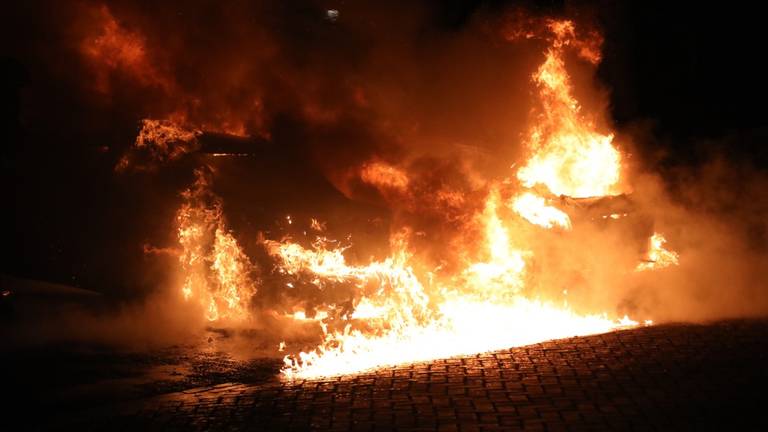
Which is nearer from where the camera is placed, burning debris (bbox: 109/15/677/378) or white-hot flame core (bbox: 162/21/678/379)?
white-hot flame core (bbox: 162/21/678/379)

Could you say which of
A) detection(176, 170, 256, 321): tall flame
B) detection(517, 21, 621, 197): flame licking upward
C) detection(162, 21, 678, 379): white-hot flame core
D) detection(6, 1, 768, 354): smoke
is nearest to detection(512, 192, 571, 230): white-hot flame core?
detection(162, 21, 678, 379): white-hot flame core

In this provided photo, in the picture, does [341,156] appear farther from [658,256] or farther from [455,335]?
[658,256]

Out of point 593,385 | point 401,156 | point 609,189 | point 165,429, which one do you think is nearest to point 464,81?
point 401,156

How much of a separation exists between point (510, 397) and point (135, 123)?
7.79 metres

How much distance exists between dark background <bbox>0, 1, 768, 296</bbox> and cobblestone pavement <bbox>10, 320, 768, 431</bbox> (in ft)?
16.0

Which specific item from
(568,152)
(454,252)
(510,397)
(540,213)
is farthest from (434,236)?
(510,397)

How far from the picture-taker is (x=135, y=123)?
456 inches

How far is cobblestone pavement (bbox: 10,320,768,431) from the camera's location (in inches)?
241

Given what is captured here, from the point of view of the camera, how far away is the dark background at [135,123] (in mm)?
11570

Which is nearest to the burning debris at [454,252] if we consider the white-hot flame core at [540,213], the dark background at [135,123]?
the white-hot flame core at [540,213]

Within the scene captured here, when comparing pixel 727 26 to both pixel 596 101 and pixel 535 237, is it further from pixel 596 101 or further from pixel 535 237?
pixel 535 237

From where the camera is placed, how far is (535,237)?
11336 millimetres

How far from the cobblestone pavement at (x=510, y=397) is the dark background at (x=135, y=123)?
4887mm

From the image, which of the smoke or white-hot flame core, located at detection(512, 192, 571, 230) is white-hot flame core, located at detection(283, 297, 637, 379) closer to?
the smoke
